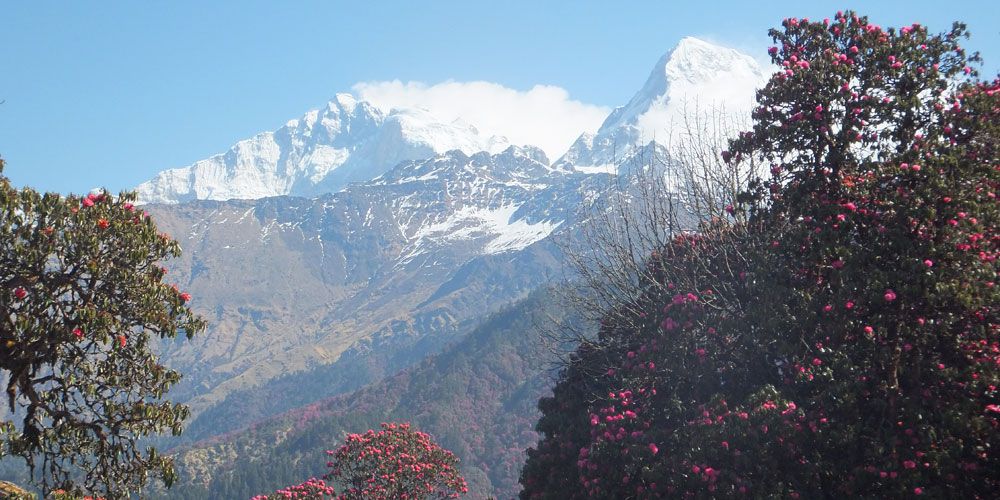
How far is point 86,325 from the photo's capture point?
1280cm

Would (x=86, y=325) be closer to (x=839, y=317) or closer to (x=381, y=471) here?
(x=839, y=317)

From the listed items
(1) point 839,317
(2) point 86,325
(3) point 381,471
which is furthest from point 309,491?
(1) point 839,317

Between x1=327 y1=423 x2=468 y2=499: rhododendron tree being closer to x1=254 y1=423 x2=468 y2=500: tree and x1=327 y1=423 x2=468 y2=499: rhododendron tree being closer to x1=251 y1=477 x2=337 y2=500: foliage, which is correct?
x1=254 y1=423 x2=468 y2=500: tree

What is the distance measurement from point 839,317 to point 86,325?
12336 millimetres

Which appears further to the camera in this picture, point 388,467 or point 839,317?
point 388,467

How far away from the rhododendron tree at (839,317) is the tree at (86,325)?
374 inches

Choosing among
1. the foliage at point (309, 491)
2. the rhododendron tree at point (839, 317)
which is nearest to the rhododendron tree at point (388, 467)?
the foliage at point (309, 491)

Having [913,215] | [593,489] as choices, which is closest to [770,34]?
[913,215]

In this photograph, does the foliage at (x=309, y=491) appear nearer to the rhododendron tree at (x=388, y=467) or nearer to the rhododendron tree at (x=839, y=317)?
the rhododendron tree at (x=388, y=467)

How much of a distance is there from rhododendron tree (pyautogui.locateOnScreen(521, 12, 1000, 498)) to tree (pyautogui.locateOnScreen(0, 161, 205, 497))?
9.51 m

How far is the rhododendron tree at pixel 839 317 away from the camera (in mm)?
12281

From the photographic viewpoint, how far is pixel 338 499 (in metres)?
26.6

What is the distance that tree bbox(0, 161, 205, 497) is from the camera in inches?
501

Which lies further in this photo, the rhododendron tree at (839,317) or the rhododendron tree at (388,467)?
the rhododendron tree at (388,467)
